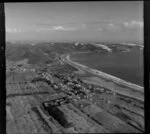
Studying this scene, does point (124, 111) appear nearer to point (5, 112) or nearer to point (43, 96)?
point (43, 96)

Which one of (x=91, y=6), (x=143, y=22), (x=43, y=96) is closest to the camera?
(x=143, y=22)

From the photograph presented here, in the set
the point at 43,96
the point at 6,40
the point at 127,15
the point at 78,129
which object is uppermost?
the point at 127,15

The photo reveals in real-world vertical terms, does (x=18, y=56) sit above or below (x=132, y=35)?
below

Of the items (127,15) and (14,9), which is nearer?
(14,9)

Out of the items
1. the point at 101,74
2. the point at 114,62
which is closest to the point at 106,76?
the point at 101,74

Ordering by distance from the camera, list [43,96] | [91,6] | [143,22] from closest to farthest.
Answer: [143,22]
[91,6]
[43,96]

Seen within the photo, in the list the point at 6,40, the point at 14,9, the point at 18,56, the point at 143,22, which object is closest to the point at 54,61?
the point at 18,56

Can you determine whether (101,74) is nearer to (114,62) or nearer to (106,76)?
(106,76)

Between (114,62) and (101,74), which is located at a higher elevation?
(114,62)
